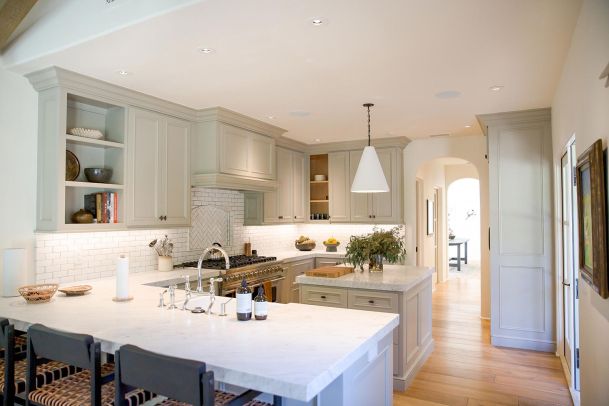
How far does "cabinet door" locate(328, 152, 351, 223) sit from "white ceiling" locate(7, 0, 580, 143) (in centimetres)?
209

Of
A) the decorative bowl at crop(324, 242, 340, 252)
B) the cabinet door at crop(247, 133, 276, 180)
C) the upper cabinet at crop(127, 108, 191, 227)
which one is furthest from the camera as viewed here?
the decorative bowl at crop(324, 242, 340, 252)

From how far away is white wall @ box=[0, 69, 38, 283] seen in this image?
3453 mm

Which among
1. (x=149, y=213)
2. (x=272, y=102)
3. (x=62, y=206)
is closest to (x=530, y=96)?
(x=272, y=102)

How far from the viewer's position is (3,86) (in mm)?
3471

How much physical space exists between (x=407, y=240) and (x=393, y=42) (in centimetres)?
425

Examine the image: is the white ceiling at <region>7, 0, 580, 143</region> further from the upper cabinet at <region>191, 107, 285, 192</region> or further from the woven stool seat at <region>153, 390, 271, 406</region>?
the woven stool seat at <region>153, 390, 271, 406</region>

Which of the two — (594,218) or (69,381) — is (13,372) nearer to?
(69,381)

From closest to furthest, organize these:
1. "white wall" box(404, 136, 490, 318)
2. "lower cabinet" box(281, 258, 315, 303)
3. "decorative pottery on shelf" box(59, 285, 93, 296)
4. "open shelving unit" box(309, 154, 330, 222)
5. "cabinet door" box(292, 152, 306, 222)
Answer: "decorative pottery on shelf" box(59, 285, 93, 296)
"lower cabinet" box(281, 258, 315, 303)
"white wall" box(404, 136, 490, 318)
"cabinet door" box(292, 152, 306, 222)
"open shelving unit" box(309, 154, 330, 222)

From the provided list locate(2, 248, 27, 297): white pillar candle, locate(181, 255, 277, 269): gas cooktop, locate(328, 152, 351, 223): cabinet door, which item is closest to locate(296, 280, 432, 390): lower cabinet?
locate(181, 255, 277, 269): gas cooktop

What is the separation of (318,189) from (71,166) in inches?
166

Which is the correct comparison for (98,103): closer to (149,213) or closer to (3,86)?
(3,86)

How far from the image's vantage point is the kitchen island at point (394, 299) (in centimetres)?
370

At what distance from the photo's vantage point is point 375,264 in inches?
169

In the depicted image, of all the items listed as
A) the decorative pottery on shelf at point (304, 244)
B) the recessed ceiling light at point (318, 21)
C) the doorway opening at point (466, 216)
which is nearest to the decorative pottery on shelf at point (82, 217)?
the recessed ceiling light at point (318, 21)
